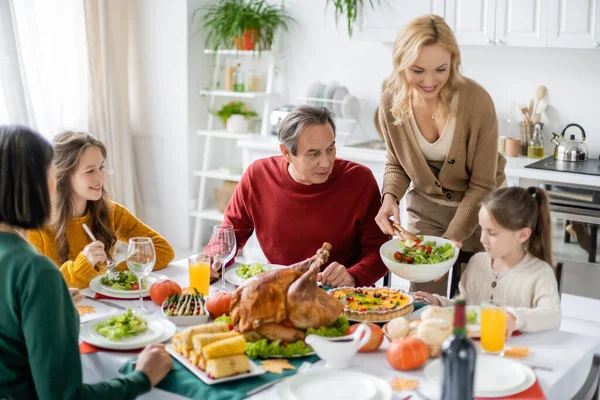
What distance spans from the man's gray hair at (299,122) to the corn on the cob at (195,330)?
90 cm

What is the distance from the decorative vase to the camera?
500 centimetres

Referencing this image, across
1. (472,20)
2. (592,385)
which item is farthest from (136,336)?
(472,20)

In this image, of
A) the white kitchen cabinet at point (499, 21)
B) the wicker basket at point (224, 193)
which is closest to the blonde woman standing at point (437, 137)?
the white kitchen cabinet at point (499, 21)

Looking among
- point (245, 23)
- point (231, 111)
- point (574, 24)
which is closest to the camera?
point (574, 24)

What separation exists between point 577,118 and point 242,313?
3.00 m

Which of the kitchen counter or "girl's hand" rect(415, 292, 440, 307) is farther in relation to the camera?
the kitchen counter

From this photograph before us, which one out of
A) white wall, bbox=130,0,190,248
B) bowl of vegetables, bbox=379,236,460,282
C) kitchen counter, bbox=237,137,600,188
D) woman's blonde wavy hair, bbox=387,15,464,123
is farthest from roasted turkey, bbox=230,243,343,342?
white wall, bbox=130,0,190,248

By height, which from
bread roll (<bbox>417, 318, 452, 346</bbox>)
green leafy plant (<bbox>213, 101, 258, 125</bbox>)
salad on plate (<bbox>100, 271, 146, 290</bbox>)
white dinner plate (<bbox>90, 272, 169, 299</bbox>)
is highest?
green leafy plant (<bbox>213, 101, 258, 125</bbox>)

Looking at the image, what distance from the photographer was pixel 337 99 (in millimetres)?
4707

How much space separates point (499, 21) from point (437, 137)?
153 cm

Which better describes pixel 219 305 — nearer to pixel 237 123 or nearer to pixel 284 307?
pixel 284 307

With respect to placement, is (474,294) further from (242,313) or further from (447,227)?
(242,313)

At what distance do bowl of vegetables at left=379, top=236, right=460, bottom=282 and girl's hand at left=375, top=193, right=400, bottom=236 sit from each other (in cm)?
7

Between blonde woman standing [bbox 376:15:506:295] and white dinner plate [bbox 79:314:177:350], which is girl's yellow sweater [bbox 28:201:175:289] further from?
blonde woman standing [bbox 376:15:506:295]
